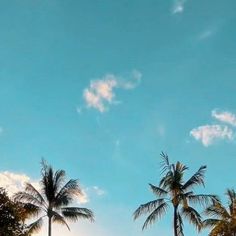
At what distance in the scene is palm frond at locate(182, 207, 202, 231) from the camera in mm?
42412

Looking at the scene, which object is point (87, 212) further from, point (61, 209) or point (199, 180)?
point (199, 180)

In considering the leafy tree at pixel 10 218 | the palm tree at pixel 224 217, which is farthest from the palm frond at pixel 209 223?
the leafy tree at pixel 10 218

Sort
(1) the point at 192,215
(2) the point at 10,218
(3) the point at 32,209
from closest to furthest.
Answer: (2) the point at 10,218 → (1) the point at 192,215 → (3) the point at 32,209

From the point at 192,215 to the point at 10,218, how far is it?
51.7ft

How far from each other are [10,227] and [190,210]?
15.9 m

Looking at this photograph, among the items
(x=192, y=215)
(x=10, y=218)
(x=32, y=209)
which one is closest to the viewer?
(x=10, y=218)

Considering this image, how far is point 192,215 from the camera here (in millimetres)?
42469

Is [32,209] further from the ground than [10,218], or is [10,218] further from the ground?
[32,209]

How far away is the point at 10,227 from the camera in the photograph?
31.5 metres

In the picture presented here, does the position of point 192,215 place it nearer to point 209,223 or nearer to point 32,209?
point 209,223

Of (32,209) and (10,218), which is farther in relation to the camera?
(32,209)

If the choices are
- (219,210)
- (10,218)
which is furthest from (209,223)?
(10,218)

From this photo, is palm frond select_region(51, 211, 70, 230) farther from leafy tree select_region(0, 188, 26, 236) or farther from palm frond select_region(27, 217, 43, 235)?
leafy tree select_region(0, 188, 26, 236)

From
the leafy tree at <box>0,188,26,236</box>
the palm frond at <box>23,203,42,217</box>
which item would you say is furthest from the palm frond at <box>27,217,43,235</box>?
the leafy tree at <box>0,188,26,236</box>
